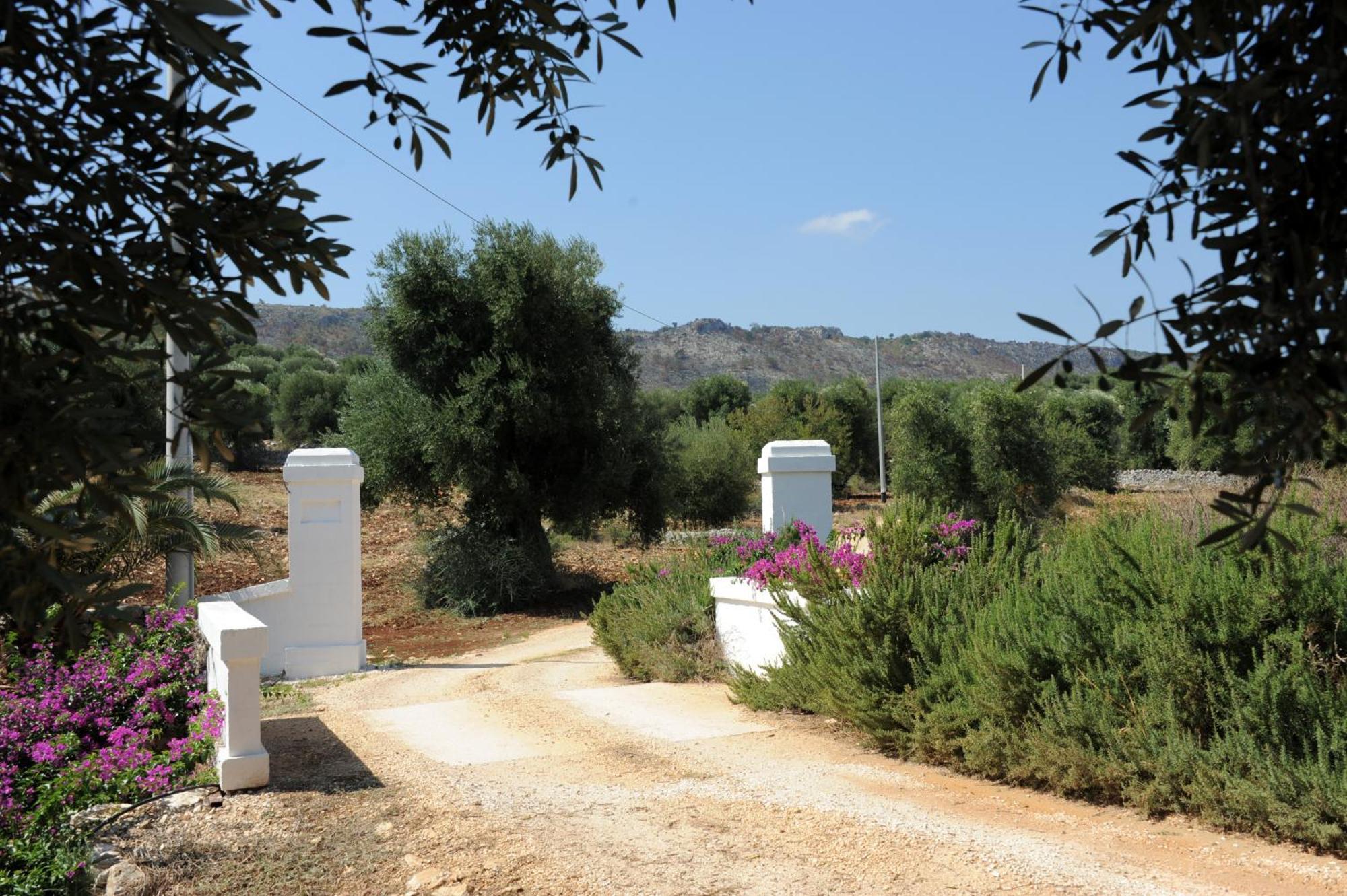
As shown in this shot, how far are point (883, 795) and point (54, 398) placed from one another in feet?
15.2

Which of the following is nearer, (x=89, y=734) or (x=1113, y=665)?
(x=1113, y=665)

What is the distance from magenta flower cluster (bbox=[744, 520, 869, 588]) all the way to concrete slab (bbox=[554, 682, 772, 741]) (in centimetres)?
99

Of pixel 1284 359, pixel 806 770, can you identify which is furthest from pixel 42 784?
pixel 1284 359

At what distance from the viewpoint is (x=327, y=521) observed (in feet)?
37.1

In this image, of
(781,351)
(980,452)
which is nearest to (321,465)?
(980,452)

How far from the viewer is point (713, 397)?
51.9 meters

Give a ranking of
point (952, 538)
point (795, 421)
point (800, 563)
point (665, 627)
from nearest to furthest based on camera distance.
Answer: point (952, 538) < point (800, 563) < point (665, 627) < point (795, 421)

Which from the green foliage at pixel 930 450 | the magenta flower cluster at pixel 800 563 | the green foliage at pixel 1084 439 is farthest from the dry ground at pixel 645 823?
the green foliage at pixel 1084 439

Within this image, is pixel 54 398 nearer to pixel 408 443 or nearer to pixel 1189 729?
pixel 1189 729

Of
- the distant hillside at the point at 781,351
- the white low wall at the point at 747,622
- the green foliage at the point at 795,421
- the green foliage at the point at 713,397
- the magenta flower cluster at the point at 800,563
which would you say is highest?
the distant hillside at the point at 781,351

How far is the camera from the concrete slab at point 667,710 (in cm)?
730

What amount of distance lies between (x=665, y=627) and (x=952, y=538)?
114 inches

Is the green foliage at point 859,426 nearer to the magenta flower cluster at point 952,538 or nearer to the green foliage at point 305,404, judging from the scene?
the green foliage at point 305,404

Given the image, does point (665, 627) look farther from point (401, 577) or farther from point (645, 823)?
point (401, 577)
